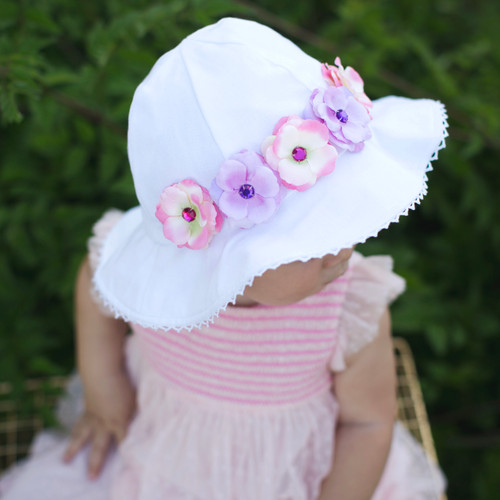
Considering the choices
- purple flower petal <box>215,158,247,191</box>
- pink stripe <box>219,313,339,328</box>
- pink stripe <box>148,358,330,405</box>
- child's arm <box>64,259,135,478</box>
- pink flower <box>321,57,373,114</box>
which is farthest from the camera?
child's arm <box>64,259,135,478</box>

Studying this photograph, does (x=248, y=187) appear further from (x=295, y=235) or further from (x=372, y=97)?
(x=372, y=97)

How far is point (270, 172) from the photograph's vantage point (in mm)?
729

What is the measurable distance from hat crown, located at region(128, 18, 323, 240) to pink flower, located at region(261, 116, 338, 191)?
0.10 ft

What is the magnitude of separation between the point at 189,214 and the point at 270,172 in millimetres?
126

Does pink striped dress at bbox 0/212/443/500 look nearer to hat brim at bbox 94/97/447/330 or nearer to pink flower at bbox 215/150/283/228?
hat brim at bbox 94/97/447/330

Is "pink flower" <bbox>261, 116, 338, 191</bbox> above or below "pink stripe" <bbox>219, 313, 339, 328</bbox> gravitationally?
above

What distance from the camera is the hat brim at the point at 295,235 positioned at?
2.44ft

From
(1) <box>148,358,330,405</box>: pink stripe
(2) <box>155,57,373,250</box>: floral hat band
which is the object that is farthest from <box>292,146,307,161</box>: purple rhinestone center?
(1) <box>148,358,330,405</box>: pink stripe

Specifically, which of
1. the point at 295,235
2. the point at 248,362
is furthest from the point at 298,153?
the point at 248,362

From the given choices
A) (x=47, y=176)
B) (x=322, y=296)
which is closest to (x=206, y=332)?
(x=322, y=296)

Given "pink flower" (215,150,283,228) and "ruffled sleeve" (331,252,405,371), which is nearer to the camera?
"pink flower" (215,150,283,228)

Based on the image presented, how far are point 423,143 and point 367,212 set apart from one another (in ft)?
0.56

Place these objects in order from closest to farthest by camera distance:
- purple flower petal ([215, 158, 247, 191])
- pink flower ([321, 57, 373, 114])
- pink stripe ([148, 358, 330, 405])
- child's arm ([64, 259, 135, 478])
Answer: purple flower petal ([215, 158, 247, 191]) < pink flower ([321, 57, 373, 114]) < pink stripe ([148, 358, 330, 405]) < child's arm ([64, 259, 135, 478])

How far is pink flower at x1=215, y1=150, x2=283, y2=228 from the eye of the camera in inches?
28.6
